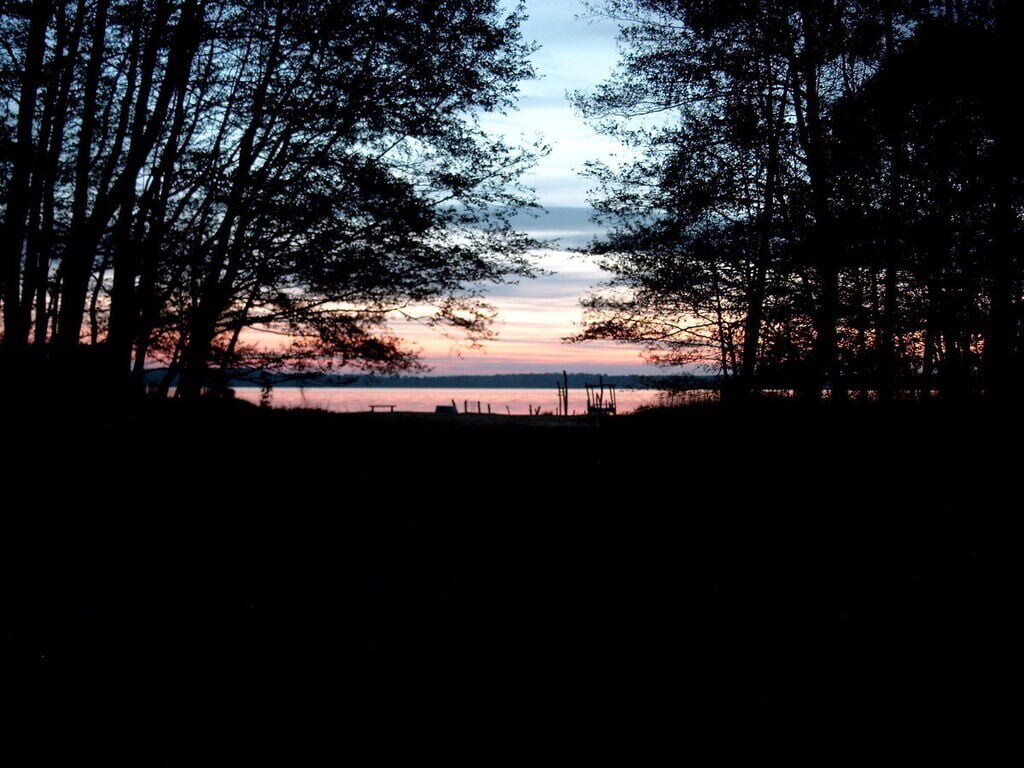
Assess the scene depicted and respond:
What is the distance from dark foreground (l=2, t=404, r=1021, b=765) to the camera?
3777 mm

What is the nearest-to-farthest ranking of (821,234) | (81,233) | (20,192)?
1. (20,192)
2. (81,233)
3. (821,234)

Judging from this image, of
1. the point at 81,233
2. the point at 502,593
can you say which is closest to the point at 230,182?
the point at 81,233

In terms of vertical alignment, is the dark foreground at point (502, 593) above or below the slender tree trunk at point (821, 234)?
below

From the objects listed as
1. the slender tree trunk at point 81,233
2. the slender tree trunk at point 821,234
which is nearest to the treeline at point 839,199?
the slender tree trunk at point 821,234

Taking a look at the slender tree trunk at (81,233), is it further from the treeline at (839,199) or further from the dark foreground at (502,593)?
the treeline at (839,199)

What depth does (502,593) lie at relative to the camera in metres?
5.31

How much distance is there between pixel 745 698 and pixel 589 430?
10.3 metres

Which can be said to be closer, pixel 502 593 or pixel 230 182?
pixel 502 593

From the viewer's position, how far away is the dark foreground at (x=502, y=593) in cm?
378

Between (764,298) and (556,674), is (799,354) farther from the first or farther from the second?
(556,674)

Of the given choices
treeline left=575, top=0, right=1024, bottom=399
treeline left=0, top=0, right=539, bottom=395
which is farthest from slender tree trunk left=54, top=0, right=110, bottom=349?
treeline left=575, top=0, right=1024, bottom=399

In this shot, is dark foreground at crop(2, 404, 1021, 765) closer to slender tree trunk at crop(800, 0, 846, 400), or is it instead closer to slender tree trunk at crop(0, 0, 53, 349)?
slender tree trunk at crop(0, 0, 53, 349)

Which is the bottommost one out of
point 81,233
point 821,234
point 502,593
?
point 502,593

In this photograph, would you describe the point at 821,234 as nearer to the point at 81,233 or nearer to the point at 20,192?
the point at 81,233
